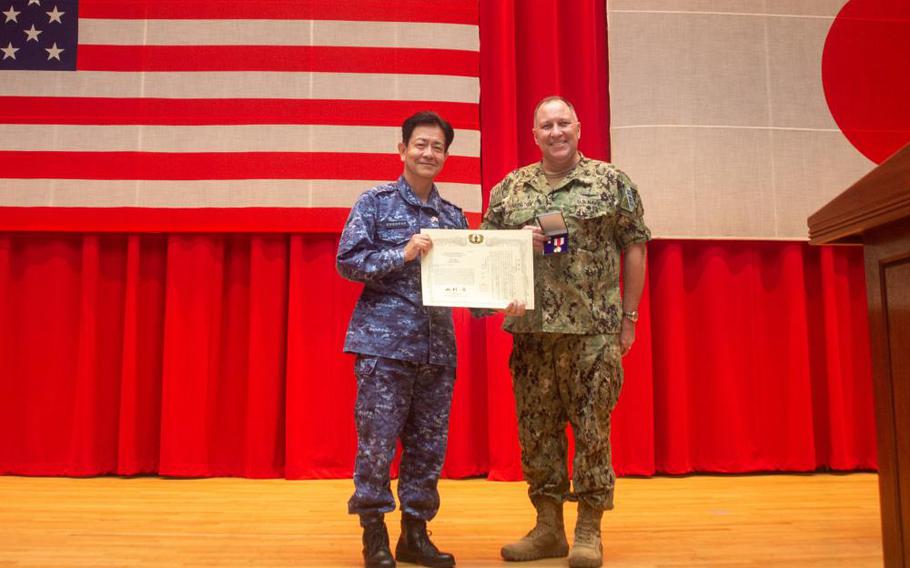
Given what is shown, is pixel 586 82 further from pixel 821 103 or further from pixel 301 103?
pixel 301 103

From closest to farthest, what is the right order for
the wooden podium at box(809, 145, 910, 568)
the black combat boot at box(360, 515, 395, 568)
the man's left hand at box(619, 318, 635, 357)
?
the wooden podium at box(809, 145, 910, 568) < the black combat boot at box(360, 515, 395, 568) < the man's left hand at box(619, 318, 635, 357)

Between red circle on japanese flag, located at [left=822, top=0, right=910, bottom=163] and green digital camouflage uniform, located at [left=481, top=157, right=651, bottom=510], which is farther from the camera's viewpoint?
red circle on japanese flag, located at [left=822, top=0, right=910, bottom=163]

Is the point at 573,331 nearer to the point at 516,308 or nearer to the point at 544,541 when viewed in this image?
the point at 516,308

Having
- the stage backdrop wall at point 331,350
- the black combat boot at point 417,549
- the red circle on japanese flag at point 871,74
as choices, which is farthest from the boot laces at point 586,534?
the red circle on japanese flag at point 871,74

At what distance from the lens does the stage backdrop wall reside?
3510 millimetres

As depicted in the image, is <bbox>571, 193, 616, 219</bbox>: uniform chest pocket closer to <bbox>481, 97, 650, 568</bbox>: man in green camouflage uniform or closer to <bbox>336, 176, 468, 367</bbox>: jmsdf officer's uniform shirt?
<bbox>481, 97, 650, 568</bbox>: man in green camouflage uniform

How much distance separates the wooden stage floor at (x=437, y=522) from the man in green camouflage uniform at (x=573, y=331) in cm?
23

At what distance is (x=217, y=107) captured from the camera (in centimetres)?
360

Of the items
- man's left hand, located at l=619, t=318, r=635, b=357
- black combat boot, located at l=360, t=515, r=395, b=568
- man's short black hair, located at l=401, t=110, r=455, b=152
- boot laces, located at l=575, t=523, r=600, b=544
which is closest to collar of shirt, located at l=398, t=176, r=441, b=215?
man's short black hair, located at l=401, t=110, r=455, b=152

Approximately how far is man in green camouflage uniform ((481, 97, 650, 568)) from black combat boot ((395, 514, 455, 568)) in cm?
23

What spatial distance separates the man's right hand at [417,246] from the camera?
1.94m

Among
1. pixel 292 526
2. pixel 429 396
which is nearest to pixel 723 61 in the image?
pixel 429 396

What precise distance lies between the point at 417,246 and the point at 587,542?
1076 mm

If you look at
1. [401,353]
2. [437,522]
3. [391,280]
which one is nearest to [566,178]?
[391,280]
